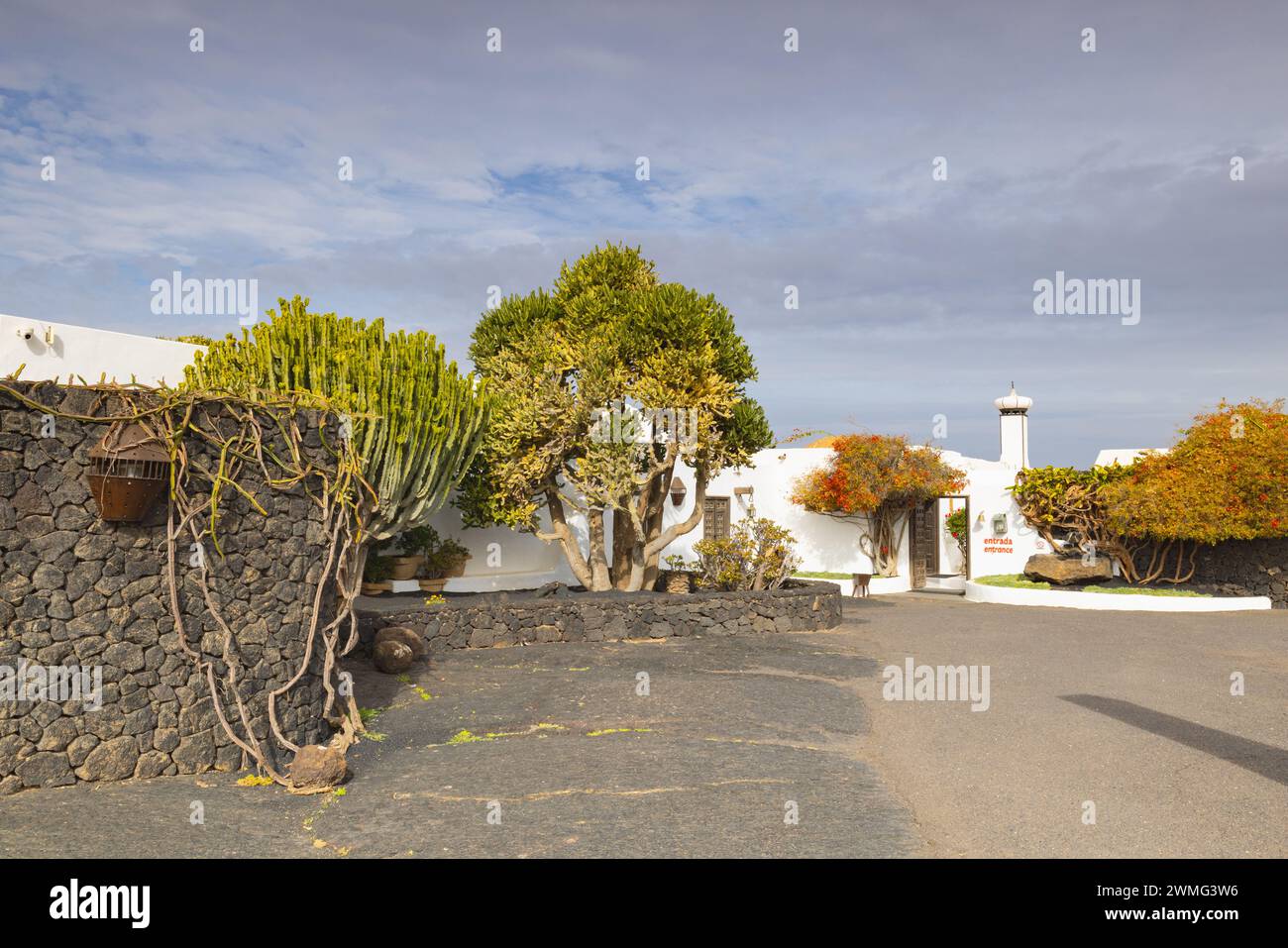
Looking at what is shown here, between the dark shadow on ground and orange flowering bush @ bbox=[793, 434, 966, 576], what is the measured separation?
1132cm

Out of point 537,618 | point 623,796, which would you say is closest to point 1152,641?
point 537,618

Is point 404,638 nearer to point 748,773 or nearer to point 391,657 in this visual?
point 391,657

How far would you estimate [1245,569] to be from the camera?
18.0m

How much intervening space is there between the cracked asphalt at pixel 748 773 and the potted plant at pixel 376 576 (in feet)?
15.0

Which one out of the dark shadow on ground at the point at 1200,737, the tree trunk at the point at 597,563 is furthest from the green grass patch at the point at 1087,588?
Answer: the dark shadow on ground at the point at 1200,737

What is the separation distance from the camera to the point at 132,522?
634 centimetres

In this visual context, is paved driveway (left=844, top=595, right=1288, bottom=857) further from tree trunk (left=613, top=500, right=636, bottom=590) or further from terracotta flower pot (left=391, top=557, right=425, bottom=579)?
terracotta flower pot (left=391, top=557, right=425, bottom=579)

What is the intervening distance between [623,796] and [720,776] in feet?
2.70

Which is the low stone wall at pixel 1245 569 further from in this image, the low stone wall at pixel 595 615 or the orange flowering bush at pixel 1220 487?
the low stone wall at pixel 595 615

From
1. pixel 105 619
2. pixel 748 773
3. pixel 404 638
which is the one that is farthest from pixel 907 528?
pixel 105 619

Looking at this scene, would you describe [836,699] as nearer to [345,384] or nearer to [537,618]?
[537,618]

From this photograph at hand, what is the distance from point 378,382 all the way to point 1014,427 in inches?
672

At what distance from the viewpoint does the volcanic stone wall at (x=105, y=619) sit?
595cm

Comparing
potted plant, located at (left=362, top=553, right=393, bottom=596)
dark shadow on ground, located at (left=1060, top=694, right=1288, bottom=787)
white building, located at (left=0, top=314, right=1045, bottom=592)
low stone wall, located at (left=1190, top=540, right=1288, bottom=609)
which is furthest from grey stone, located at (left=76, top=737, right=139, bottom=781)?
low stone wall, located at (left=1190, top=540, right=1288, bottom=609)
